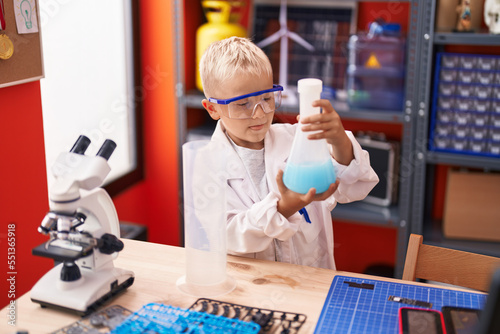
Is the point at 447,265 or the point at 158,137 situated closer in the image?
the point at 447,265

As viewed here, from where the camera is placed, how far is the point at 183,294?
1271mm

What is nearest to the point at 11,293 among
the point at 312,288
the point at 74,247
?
the point at 74,247

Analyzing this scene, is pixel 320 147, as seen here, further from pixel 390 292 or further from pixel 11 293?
pixel 11 293

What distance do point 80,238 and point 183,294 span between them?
0.86 ft

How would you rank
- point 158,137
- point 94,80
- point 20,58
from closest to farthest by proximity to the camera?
point 20,58 < point 94,80 < point 158,137

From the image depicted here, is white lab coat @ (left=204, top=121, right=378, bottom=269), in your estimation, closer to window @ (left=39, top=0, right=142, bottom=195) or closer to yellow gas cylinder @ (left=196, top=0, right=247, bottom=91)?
window @ (left=39, top=0, right=142, bottom=195)

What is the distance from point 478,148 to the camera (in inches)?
95.5

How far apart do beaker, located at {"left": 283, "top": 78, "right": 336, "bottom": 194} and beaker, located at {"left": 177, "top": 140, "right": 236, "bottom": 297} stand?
0.19 m

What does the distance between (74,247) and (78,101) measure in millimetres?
1435

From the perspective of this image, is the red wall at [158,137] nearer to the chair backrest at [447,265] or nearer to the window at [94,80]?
the window at [94,80]

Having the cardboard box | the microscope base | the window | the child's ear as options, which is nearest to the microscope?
the microscope base

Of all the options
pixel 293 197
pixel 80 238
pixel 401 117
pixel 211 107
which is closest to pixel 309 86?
pixel 293 197

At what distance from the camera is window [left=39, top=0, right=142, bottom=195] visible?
2.28 metres

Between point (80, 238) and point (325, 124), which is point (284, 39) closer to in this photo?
point (325, 124)
